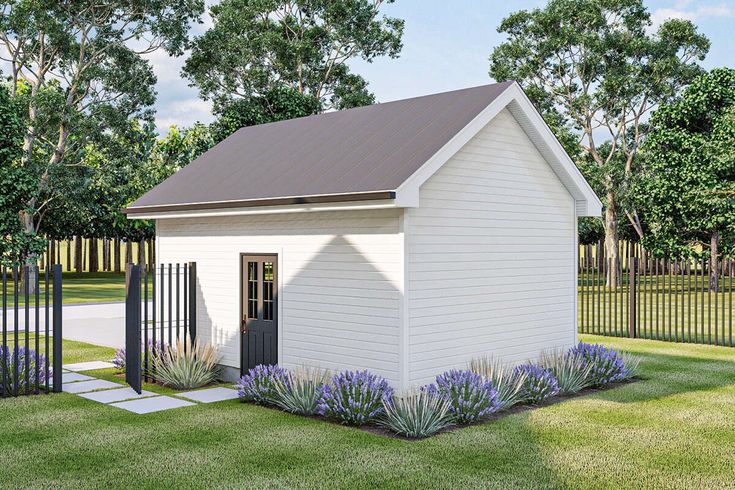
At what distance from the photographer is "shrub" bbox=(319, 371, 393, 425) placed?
1012 cm

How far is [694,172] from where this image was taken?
32688 mm

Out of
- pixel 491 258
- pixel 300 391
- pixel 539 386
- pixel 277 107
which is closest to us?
pixel 300 391

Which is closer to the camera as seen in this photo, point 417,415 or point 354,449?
point 354,449

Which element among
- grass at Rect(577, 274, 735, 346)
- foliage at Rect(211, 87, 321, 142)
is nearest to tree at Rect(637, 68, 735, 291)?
grass at Rect(577, 274, 735, 346)

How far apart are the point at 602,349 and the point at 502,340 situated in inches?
96.8

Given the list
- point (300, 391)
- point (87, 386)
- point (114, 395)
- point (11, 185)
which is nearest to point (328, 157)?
point (300, 391)

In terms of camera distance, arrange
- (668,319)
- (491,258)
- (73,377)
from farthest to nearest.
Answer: (668,319), (73,377), (491,258)

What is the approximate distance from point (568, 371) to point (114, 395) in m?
7.57

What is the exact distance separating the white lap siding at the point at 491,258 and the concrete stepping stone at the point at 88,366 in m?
7.48

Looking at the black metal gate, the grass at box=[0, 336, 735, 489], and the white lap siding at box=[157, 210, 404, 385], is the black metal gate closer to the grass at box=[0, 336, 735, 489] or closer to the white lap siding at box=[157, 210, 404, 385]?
the white lap siding at box=[157, 210, 404, 385]

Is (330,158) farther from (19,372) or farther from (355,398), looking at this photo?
(19,372)

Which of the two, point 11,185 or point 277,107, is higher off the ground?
point 277,107

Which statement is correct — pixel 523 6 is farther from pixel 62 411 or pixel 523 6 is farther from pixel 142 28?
pixel 62 411

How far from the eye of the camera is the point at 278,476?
8.00 metres
